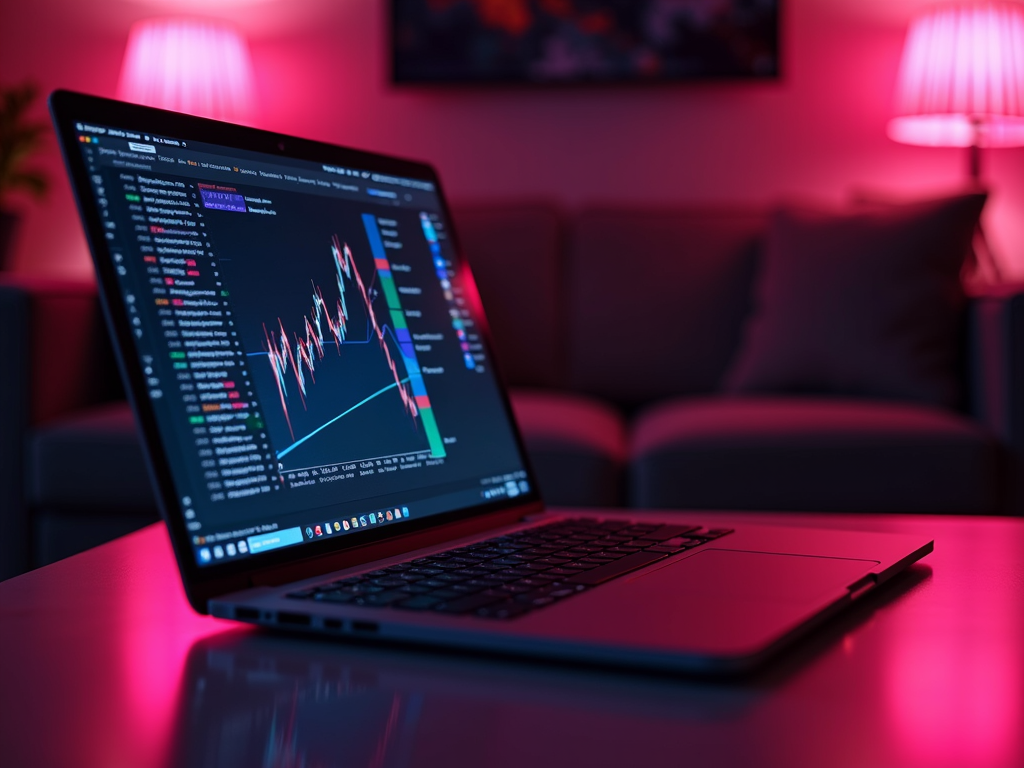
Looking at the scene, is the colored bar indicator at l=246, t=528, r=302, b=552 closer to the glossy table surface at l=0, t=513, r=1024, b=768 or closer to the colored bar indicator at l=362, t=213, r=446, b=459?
the glossy table surface at l=0, t=513, r=1024, b=768

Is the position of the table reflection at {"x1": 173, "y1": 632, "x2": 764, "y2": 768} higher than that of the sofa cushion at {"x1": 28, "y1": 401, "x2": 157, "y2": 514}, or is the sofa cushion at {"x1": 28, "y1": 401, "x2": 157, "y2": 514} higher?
the table reflection at {"x1": 173, "y1": 632, "x2": 764, "y2": 768}

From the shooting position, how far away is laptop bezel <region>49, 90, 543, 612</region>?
1.82 feet

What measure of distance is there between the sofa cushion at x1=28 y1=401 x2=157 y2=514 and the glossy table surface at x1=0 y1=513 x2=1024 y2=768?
1366 mm

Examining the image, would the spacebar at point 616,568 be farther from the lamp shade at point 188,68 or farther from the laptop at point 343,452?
the lamp shade at point 188,68

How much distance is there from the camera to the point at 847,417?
1865 millimetres

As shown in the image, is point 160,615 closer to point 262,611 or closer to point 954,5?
point 262,611

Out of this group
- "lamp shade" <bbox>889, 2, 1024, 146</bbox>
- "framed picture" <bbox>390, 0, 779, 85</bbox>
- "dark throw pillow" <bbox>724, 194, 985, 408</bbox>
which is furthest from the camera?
"framed picture" <bbox>390, 0, 779, 85</bbox>

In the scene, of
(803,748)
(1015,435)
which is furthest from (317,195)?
(1015,435)

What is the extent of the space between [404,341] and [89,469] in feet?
4.34

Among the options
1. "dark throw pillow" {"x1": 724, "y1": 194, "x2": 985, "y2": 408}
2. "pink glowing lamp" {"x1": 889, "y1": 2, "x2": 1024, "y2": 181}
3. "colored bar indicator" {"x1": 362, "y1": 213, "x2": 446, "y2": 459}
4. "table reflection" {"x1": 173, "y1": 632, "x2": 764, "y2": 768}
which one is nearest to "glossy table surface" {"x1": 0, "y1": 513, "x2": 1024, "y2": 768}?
"table reflection" {"x1": 173, "y1": 632, "x2": 764, "y2": 768}

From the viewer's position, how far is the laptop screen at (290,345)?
59cm

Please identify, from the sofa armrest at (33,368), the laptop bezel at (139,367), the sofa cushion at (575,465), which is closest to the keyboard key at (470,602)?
the laptop bezel at (139,367)

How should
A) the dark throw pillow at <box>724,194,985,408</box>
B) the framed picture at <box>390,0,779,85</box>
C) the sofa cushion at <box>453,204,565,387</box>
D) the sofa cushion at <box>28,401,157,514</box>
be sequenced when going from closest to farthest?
the sofa cushion at <box>28,401,157,514</box>, the dark throw pillow at <box>724,194,985,408</box>, the sofa cushion at <box>453,204,565,387</box>, the framed picture at <box>390,0,779,85</box>

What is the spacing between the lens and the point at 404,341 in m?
0.78
